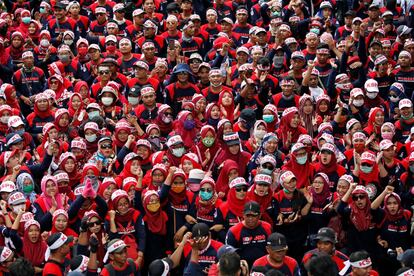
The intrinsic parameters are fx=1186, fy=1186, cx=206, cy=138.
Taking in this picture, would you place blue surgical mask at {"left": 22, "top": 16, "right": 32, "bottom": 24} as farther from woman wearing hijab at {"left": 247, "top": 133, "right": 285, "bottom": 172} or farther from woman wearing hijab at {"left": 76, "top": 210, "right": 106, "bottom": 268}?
woman wearing hijab at {"left": 76, "top": 210, "right": 106, "bottom": 268}

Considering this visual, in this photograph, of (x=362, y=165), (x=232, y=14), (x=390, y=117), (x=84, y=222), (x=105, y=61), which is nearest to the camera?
(x=84, y=222)

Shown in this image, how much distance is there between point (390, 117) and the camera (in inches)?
758

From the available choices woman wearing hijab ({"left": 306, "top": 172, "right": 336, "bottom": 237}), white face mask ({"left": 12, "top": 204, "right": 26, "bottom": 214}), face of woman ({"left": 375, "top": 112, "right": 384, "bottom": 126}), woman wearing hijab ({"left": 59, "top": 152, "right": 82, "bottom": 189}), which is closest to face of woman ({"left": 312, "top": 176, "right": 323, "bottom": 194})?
woman wearing hijab ({"left": 306, "top": 172, "right": 336, "bottom": 237})

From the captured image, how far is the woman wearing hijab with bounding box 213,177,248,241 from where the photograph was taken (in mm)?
15508

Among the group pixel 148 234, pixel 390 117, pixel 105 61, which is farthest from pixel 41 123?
pixel 390 117

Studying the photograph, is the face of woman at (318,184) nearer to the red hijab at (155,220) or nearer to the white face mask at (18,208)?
the red hijab at (155,220)

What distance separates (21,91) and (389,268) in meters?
8.28

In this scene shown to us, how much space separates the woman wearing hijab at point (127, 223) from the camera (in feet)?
→ 50.2

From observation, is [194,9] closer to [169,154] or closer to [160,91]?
[160,91]

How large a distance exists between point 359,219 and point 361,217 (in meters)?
0.04

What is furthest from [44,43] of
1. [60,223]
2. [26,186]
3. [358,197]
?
[358,197]

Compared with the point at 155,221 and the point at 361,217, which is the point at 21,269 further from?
the point at 361,217

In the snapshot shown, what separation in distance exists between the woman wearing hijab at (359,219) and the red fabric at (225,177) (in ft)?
5.81

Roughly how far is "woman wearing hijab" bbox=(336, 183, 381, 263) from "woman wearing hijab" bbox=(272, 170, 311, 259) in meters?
0.55
